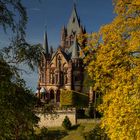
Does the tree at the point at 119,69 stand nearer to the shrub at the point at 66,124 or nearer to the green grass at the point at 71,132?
the green grass at the point at 71,132

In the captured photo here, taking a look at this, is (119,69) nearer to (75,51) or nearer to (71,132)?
(71,132)

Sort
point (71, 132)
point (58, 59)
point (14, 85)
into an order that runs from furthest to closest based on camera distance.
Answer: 1. point (58, 59)
2. point (71, 132)
3. point (14, 85)

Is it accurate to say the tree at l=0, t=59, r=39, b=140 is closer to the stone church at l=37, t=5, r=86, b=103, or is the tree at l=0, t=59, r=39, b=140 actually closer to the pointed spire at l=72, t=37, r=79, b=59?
the stone church at l=37, t=5, r=86, b=103

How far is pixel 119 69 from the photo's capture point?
2433 centimetres

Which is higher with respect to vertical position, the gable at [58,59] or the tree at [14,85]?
the gable at [58,59]

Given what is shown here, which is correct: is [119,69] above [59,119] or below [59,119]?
above

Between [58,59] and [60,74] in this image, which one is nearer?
[60,74]

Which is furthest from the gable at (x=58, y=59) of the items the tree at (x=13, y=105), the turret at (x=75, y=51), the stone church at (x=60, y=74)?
the tree at (x=13, y=105)

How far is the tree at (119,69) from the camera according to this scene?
2208cm

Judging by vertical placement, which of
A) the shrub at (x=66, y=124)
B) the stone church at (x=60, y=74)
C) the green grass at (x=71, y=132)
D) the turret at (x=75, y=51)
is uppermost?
the turret at (x=75, y=51)

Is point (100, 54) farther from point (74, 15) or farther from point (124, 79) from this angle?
point (74, 15)

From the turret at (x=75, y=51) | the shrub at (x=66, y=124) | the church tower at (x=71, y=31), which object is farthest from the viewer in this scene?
the church tower at (x=71, y=31)

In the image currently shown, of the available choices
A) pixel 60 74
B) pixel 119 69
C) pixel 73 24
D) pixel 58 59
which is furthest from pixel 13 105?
pixel 73 24

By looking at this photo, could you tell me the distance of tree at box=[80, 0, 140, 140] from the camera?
72.4 feet
